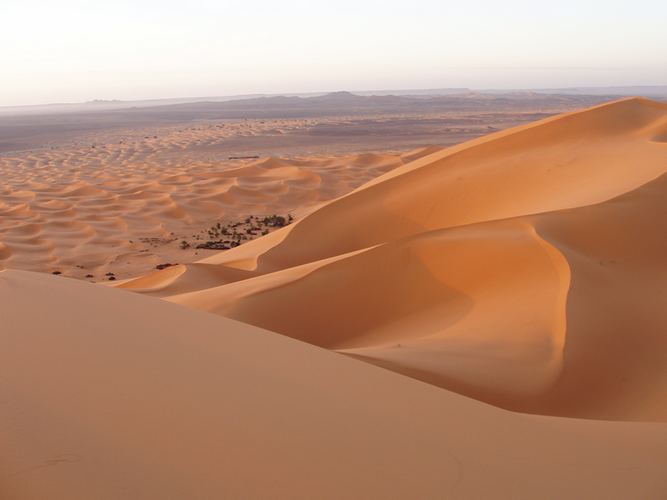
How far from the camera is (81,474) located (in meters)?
1.42

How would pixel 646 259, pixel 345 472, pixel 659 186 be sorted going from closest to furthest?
pixel 345 472, pixel 646 259, pixel 659 186

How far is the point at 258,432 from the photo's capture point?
170 centimetres

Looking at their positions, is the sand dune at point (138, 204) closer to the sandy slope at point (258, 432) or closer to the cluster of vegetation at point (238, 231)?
the cluster of vegetation at point (238, 231)

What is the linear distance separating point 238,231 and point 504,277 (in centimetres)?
660

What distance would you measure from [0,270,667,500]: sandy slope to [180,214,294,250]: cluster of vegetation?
22.4 ft

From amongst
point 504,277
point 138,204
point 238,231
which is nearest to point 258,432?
point 504,277

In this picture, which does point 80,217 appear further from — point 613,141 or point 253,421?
point 253,421

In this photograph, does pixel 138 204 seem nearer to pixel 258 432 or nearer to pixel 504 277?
pixel 504 277

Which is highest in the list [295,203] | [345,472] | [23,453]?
[23,453]

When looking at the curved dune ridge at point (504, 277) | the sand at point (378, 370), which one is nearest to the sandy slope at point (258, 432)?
the sand at point (378, 370)

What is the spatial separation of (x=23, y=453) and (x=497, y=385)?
6.34 ft

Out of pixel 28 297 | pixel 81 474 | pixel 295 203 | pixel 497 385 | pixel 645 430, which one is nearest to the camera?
pixel 81 474

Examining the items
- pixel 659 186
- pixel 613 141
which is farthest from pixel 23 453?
pixel 613 141

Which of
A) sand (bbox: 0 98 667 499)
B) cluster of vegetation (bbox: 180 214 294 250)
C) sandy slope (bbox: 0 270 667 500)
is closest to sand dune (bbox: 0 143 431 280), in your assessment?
cluster of vegetation (bbox: 180 214 294 250)
